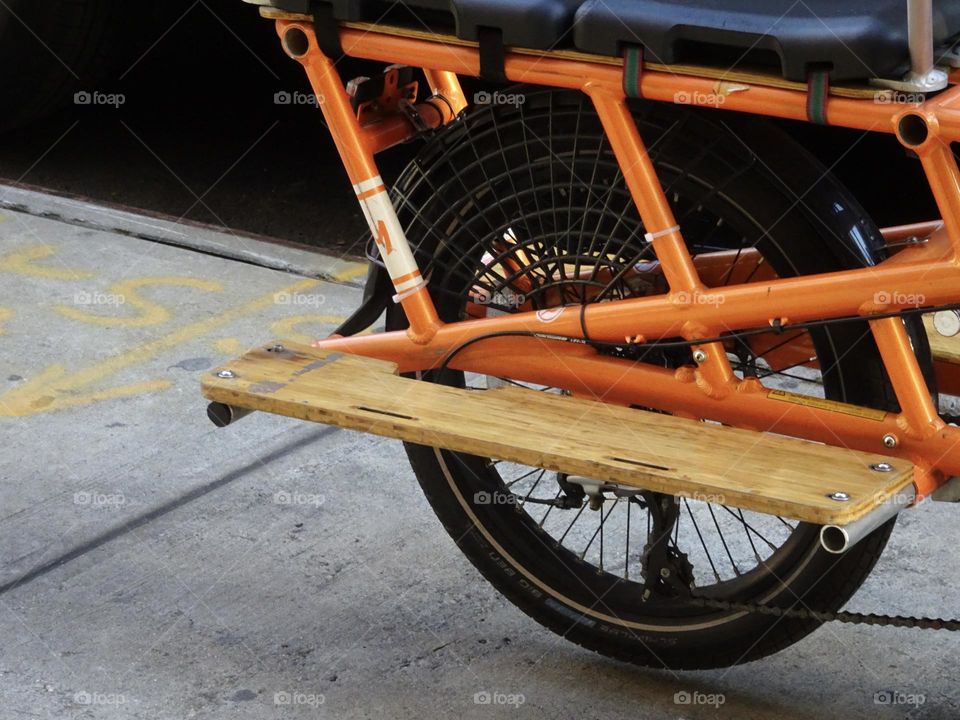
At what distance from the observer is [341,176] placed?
576 cm

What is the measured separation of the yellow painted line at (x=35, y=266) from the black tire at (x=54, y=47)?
104 centimetres

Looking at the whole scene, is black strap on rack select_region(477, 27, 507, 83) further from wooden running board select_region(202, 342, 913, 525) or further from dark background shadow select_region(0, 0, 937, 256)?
dark background shadow select_region(0, 0, 937, 256)

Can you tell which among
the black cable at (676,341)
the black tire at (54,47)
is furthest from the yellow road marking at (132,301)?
the black cable at (676,341)

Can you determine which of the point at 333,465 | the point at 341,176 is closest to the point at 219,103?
the point at 341,176

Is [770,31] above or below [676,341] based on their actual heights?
above

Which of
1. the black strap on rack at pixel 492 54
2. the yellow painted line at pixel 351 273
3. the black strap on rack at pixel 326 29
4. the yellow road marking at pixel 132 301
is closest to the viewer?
the black strap on rack at pixel 492 54

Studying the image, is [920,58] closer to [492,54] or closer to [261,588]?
[492,54]

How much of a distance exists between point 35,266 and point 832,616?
3115 mm

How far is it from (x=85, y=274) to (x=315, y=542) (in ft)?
5.95

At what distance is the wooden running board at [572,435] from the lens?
7.31 ft

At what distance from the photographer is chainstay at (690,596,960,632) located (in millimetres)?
2492

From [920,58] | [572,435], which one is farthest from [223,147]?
[920,58]

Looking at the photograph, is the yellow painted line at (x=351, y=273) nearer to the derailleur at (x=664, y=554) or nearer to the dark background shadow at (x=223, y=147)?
the dark background shadow at (x=223, y=147)

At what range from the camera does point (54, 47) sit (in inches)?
223
